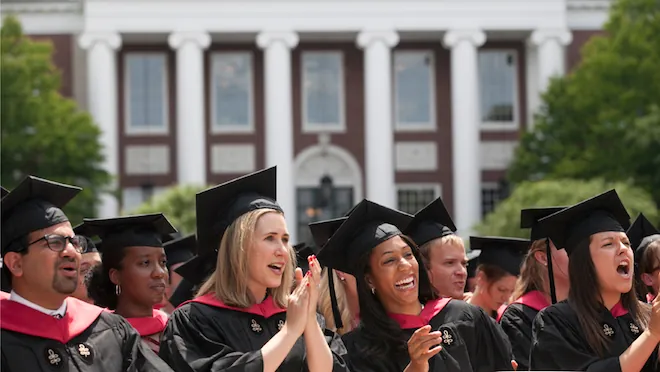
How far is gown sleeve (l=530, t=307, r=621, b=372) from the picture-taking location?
242 inches

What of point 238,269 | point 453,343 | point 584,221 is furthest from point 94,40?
point 238,269

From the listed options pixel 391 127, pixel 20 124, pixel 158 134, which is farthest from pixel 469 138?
pixel 20 124

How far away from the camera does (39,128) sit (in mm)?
33594

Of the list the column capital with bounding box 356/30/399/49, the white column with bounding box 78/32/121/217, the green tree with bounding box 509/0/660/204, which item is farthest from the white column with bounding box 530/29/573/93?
the white column with bounding box 78/32/121/217

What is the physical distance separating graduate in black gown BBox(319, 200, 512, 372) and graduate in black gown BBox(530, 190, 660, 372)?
0.82ft

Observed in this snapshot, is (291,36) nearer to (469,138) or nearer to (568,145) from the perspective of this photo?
(469,138)

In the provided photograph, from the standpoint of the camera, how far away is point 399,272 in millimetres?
6281

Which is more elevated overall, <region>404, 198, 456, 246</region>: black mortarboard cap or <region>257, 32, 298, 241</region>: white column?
<region>257, 32, 298, 241</region>: white column

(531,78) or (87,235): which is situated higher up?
(531,78)

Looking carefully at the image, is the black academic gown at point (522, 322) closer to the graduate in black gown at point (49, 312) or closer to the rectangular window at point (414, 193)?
the graduate in black gown at point (49, 312)

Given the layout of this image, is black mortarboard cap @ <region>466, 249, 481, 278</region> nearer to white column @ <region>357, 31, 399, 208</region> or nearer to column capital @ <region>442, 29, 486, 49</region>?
white column @ <region>357, 31, 399, 208</region>

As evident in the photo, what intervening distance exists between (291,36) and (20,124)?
1446 centimetres

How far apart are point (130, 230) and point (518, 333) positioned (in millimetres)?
2269

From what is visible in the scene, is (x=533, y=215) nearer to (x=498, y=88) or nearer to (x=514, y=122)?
(x=514, y=122)
